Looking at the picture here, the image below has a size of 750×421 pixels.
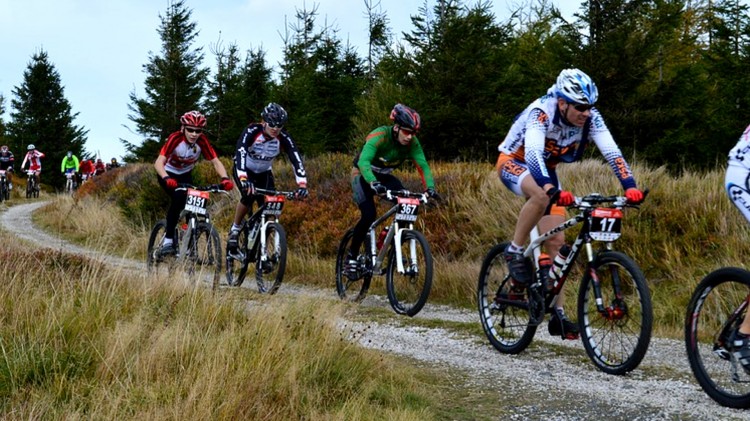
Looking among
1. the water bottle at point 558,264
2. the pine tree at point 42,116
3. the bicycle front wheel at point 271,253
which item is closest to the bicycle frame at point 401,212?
the bicycle front wheel at point 271,253

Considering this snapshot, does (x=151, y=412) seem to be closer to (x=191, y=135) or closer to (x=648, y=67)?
(x=191, y=135)

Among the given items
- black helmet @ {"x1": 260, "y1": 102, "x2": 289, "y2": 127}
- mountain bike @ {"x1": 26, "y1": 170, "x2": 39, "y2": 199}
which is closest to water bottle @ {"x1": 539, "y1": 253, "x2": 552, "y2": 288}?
black helmet @ {"x1": 260, "y1": 102, "x2": 289, "y2": 127}

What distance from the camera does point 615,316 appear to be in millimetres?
4719

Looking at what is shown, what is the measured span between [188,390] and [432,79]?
15.4 m

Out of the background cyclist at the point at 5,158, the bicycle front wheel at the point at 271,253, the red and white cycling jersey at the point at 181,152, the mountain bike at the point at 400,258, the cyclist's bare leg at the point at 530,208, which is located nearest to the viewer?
the cyclist's bare leg at the point at 530,208

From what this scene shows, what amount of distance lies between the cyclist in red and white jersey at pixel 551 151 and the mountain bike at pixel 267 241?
12.4ft

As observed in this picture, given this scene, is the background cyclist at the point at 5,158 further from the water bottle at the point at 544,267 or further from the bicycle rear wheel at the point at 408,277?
the water bottle at the point at 544,267

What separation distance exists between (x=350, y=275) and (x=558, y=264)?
146 inches

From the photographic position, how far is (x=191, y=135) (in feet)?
30.6

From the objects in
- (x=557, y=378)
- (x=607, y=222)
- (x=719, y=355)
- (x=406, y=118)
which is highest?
(x=406, y=118)

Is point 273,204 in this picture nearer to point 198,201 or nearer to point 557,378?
point 198,201

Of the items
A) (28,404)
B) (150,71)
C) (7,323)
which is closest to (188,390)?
(28,404)

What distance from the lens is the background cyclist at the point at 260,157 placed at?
9.09 m

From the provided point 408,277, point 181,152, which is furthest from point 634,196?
point 181,152
